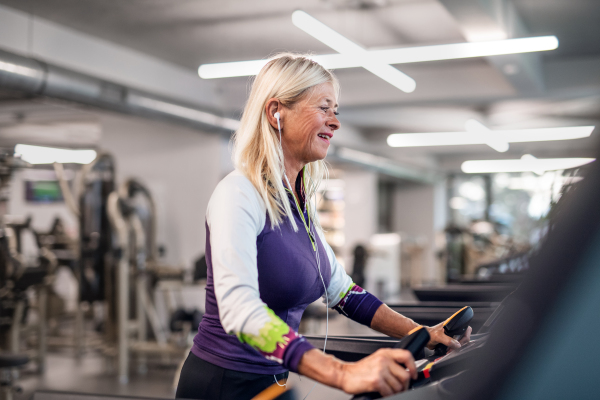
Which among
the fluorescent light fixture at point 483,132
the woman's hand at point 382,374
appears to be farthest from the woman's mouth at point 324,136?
the fluorescent light fixture at point 483,132

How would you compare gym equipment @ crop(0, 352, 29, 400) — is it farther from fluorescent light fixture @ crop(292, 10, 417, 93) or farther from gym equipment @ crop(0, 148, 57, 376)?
fluorescent light fixture @ crop(292, 10, 417, 93)

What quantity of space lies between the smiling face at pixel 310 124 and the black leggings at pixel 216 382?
46cm

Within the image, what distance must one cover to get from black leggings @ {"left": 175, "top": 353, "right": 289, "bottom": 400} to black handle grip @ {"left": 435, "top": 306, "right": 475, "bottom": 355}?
0.36 m

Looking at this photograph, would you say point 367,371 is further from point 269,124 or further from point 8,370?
point 8,370

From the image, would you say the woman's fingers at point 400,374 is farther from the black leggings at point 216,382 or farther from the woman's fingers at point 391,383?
the black leggings at point 216,382

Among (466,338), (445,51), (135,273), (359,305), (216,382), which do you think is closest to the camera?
(216,382)

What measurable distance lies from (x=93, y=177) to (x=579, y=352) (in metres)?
5.79

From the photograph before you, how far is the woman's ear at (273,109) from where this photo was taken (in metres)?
1.12

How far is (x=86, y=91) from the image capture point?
4520 millimetres

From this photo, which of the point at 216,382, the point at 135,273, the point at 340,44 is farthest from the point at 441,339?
the point at 135,273

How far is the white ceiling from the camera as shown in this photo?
469cm

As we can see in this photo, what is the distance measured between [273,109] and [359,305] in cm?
51

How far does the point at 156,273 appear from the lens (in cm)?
541

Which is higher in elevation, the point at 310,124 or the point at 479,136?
the point at 479,136
